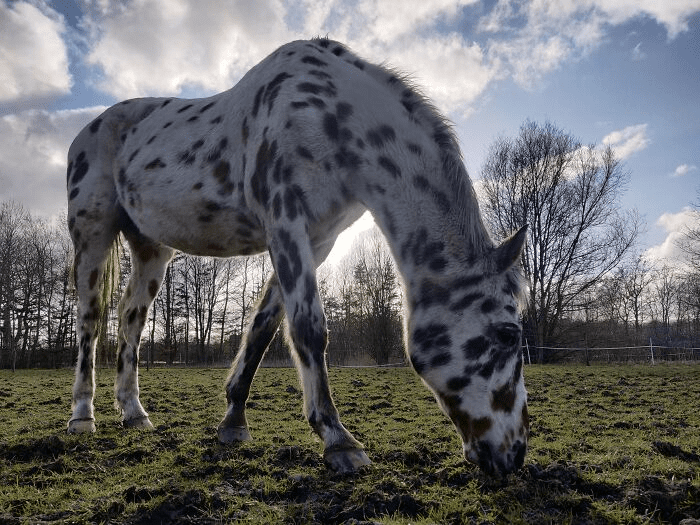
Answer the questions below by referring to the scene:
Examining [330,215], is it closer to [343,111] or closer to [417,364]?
[343,111]

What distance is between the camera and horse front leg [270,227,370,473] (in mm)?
2875

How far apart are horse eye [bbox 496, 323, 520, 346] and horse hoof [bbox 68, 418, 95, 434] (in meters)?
3.63

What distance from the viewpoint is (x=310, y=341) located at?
9.84 ft

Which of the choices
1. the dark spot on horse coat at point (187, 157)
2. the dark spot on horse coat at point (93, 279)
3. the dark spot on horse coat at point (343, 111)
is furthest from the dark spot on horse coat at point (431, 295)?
the dark spot on horse coat at point (93, 279)

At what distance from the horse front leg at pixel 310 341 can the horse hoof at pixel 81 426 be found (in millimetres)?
2493

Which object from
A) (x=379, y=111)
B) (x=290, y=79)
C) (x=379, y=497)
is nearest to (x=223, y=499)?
(x=379, y=497)

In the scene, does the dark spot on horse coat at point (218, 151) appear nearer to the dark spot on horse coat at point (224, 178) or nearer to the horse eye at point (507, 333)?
the dark spot on horse coat at point (224, 178)

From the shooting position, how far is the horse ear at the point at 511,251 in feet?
9.46

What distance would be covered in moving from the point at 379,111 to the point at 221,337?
4146 centimetres

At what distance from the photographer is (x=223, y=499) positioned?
2.34m

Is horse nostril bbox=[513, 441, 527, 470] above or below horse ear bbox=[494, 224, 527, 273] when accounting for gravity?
below

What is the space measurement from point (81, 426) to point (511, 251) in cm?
393

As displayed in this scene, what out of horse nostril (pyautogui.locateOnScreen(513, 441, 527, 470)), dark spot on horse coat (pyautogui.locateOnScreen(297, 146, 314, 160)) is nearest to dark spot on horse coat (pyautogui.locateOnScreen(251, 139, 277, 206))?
dark spot on horse coat (pyautogui.locateOnScreen(297, 146, 314, 160))

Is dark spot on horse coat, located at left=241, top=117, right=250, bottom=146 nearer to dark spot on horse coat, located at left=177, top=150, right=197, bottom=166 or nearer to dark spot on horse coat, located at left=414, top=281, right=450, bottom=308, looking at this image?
dark spot on horse coat, located at left=177, top=150, right=197, bottom=166
